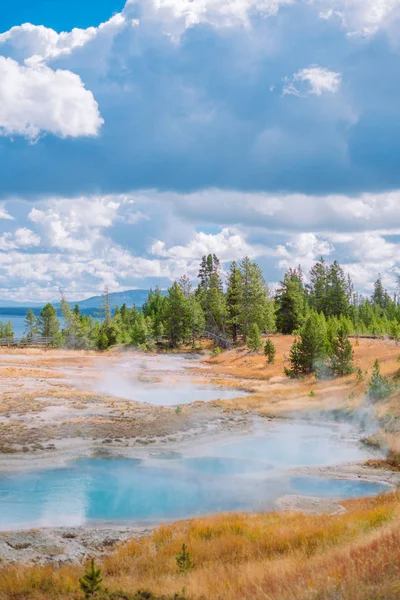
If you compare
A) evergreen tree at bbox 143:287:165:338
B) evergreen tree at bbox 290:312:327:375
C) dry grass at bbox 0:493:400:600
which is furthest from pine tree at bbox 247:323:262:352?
dry grass at bbox 0:493:400:600

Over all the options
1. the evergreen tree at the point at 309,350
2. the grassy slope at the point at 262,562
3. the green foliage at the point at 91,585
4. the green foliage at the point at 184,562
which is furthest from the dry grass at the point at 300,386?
the green foliage at the point at 91,585

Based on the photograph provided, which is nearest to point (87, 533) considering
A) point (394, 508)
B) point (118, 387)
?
point (394, 508)

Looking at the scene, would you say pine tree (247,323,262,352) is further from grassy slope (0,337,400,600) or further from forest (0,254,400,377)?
grassy slope (0,337,400,600)

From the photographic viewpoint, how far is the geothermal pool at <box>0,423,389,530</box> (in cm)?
1725

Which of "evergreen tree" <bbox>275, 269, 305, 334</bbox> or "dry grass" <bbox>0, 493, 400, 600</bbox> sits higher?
"evergreen tree" <bbox>275, 269, 305, 334</bbox>

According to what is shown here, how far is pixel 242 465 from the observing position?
2317 centimetres

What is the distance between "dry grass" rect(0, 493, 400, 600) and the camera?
8102 millimetres

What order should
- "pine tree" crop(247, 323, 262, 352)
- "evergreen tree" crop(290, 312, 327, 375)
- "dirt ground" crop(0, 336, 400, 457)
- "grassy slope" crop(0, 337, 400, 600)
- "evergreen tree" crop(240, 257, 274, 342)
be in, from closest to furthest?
"grassy slope" crop(0, 337, 400, 600) < "dirt ground" crop(0, 336, 400, 457) < "evergreen tree" crop(290, 312, 327, 375) < "pine tree" crop(247, 323, 262, 352) < "evergreen tree" crop(240, 257, 274, 342)

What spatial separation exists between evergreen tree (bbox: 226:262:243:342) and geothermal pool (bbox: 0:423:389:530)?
2338 inches

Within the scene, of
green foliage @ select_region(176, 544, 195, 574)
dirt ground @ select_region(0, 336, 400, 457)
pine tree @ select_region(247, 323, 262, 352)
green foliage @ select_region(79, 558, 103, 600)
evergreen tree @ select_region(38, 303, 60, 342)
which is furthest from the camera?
evergreen tree @ select_region(38, 303, 60, 342)

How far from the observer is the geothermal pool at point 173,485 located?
1725 cm

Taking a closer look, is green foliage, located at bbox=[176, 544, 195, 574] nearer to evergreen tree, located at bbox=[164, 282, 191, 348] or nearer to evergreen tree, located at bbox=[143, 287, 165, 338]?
evergreen tree, located at bbox=[164, 282, 191, 348]

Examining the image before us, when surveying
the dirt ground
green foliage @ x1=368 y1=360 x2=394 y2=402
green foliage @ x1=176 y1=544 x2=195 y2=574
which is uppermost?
green foliage @ x1=368 y1=360 x2=394 y2=402

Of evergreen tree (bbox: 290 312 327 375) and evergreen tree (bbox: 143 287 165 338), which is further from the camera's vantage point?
evergreen tree (bbox: 143 287 165 338)
